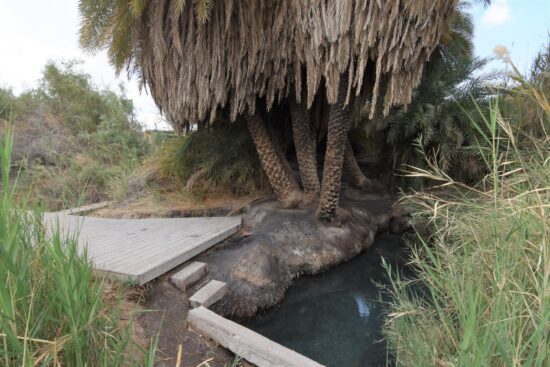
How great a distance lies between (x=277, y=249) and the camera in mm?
3752

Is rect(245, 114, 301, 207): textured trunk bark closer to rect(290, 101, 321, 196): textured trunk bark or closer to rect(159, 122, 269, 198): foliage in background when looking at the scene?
rect(290, 101, 321, 196): textured trunk bark

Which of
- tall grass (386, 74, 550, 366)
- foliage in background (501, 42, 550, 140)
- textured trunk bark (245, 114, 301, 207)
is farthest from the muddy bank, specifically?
foliage in background (501, 42, 550, 140)

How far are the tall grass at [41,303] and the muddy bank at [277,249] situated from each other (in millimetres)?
1544

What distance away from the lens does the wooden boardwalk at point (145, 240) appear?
2.70 meters

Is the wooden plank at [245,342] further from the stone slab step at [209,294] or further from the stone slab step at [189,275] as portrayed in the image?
the stone slab step at [189,275]

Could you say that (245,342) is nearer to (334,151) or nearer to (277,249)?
(277,249)

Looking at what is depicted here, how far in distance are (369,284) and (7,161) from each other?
3722mm

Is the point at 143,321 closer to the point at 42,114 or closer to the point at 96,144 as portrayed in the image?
the point at 96,144

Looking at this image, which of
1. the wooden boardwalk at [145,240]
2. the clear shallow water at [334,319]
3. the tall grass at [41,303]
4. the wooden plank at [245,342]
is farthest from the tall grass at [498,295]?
the wooden boardwalk at [145,240]

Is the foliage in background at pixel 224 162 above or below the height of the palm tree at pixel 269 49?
below

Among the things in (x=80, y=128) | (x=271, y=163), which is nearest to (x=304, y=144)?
(x=271, y=163)

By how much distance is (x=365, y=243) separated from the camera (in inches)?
182

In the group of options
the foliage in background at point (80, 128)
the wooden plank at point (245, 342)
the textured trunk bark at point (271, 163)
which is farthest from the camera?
the foliage in background at point (80, 128)

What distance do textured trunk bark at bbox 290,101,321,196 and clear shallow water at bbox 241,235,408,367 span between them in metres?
1.62
